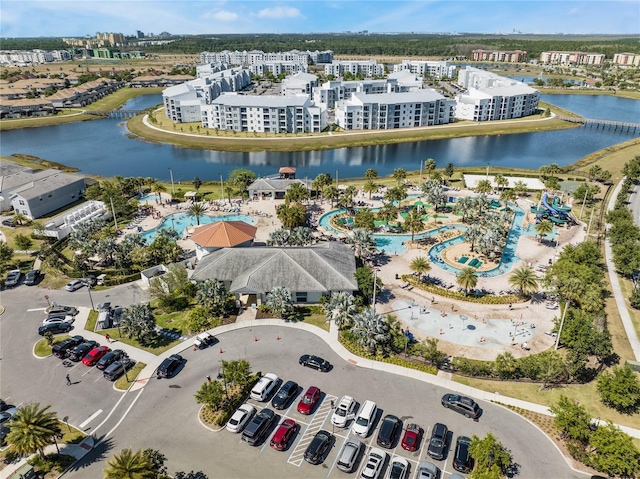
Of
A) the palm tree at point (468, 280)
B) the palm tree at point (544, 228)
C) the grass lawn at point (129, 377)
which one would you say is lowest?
the grass lawn at point (129, 377)

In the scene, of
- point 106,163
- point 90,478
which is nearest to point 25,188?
point 106,163

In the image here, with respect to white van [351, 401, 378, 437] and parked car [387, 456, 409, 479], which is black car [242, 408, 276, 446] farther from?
parked car [387, 456, 409, 479]

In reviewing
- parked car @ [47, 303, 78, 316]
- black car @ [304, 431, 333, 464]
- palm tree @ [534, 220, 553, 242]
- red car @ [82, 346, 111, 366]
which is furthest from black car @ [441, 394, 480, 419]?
parked car @ [47, 303, 78, 316]

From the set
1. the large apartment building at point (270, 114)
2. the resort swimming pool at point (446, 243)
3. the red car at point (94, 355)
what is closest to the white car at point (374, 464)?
the red car at point (94, 355)

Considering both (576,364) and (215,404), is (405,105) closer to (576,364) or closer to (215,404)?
(576,364)

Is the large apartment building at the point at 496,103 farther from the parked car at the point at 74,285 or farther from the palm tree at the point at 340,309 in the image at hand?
the parked car at the point at 74,285
